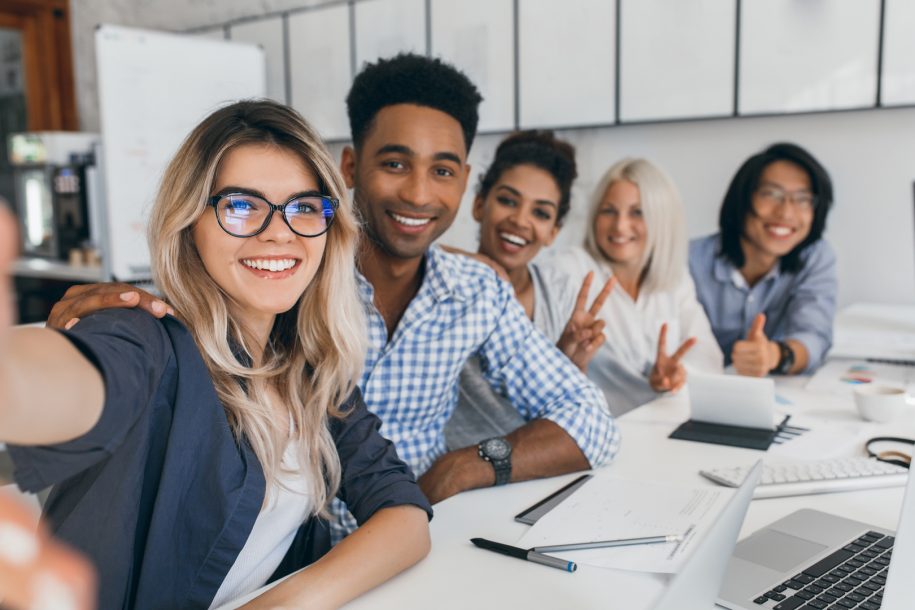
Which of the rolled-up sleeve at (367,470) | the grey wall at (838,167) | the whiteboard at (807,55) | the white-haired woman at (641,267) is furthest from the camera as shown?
the grey wall at (838,167)

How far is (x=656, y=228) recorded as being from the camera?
2.53 meters

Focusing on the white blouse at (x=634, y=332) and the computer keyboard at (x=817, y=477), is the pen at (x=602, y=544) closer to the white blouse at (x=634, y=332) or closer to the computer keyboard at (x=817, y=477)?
the computer keyboard at (x=817, y=477)

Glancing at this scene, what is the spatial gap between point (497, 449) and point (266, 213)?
569 millimetres

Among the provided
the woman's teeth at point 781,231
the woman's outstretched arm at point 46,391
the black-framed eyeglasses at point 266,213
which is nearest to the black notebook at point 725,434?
the black-framed eyeglasses at point 266,213

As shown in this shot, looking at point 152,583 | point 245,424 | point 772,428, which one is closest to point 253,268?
point 245,424

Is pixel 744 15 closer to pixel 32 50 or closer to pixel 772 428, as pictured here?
pixel 772 428

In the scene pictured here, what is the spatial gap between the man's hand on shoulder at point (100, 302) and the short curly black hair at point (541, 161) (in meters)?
1.47

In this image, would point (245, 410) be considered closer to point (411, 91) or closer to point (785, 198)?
point (411, 91)

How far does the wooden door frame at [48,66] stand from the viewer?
17.3 feet

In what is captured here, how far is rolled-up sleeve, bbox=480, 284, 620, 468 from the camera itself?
4.82 feet

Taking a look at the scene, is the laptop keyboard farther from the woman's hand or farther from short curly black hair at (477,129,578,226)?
short curly black hair at (477,129,578,226)

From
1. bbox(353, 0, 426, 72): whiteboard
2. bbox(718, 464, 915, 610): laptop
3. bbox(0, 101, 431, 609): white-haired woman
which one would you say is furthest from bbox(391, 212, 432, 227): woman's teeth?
bbox(353, 0, 426, 72): whiteboard

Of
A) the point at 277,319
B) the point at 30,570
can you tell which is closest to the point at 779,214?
the point at 277,319

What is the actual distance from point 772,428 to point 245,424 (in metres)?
1.10
